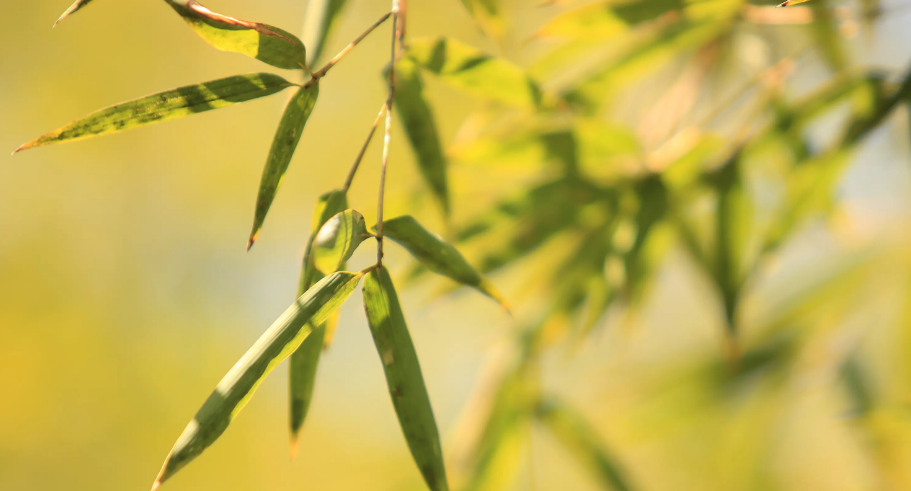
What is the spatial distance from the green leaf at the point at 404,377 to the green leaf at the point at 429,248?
0.07 ft

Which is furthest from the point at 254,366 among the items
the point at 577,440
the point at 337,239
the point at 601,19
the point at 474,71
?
the point at 577,440

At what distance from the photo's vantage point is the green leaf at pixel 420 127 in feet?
1.51

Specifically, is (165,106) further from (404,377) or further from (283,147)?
(404,377)

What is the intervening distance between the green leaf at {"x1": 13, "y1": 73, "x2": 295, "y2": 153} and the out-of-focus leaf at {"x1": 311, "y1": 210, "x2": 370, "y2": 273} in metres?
0.11

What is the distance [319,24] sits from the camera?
17.8 inches

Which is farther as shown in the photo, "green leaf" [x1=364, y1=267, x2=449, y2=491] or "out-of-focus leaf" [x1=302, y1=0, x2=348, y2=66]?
Answer: "out-of-focus leaf" [x1=302, y1=0, x2=348, y2=66]

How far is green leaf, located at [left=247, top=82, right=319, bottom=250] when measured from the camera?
0.35 m

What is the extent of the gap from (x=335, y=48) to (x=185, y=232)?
874mm

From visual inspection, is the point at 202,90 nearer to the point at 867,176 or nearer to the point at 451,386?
the point at 867,176

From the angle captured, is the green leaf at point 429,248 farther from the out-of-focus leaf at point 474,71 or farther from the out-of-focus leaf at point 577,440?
the out-of-focus leaf at point 577,440

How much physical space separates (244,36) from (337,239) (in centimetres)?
14

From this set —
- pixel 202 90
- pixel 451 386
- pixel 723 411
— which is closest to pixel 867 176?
pixel 723 411

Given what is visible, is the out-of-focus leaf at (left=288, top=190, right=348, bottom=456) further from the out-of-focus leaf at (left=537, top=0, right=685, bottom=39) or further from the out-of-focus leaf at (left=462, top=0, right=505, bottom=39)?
the out-of-focus leaf at (left=537, top=0, right=685, bottom=39)

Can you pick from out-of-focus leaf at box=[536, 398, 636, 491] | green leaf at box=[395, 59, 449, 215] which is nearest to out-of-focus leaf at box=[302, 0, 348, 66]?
green leaf at box=[395, 59, 449, 215]
